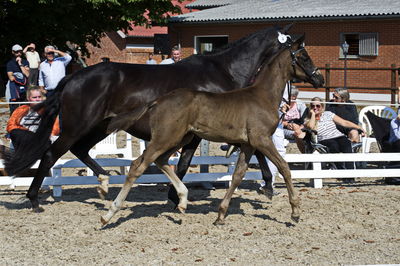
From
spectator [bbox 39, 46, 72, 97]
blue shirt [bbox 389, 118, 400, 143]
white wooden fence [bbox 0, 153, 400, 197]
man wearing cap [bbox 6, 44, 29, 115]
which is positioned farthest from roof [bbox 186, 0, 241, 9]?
white wooden fence [bbox 0, 153, 400, 197]

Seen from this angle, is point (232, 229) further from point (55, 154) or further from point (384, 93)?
point (384, 93)

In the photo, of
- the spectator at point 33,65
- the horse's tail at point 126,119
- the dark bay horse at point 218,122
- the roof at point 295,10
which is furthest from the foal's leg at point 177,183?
the roof at point 295,10

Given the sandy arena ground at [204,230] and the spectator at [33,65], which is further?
the spectator at [33,65]

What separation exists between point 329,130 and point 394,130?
1.00m

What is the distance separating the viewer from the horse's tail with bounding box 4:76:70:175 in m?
8.09

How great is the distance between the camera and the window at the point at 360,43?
90.2ft

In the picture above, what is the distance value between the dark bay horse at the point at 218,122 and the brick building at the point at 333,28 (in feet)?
64.2

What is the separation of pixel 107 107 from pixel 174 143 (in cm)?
139

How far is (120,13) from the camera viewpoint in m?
25.0

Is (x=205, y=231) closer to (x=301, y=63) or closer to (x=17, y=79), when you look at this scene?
(x=301, y=63)

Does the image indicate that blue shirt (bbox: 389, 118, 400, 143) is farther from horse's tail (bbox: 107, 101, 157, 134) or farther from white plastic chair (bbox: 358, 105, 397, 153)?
horse's tail (bbox: 107, 101, 157, 134)

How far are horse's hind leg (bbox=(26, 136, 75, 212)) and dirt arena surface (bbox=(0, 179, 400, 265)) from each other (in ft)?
0.51

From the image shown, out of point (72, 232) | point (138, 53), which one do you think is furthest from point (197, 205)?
point (138, 53)

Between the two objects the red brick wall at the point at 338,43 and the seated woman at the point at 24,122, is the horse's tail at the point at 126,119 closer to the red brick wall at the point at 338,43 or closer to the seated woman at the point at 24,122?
the seated woman at the point at 24,122
